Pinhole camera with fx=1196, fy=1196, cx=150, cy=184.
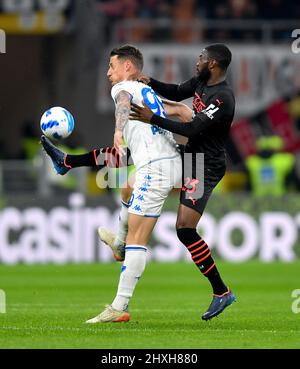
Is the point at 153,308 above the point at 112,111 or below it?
below

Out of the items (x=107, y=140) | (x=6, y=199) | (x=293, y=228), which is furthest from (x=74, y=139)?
(x=293, y=228)

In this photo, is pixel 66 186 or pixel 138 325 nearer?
pixel 138 325

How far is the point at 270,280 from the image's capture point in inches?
664

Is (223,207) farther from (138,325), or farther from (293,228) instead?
(138,325)

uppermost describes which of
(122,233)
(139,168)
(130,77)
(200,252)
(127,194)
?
(130,77)

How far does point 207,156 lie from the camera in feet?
34.3

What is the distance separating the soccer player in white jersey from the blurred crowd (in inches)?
502

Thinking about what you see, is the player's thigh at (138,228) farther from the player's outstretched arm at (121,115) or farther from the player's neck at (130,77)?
the player's neck at (130,77)

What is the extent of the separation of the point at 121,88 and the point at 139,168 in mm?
706

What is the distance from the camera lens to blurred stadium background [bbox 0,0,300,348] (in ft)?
64.8

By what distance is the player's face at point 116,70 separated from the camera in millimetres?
10109

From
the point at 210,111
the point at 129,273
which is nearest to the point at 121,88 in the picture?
the point at 210,111

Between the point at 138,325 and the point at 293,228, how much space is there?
407 inches

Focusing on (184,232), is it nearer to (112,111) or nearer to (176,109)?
(176,109)
